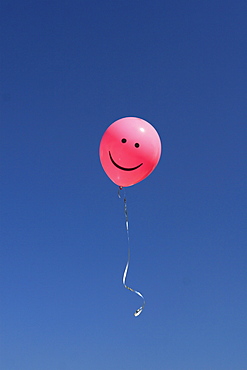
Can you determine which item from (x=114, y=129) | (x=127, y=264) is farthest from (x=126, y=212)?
(x=114, y=129)

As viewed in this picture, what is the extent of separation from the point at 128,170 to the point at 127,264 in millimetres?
2465

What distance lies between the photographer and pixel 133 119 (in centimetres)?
1223

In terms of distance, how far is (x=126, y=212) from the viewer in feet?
40.8

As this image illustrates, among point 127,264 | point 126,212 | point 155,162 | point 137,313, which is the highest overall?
point 155,162

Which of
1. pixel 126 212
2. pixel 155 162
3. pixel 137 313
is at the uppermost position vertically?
→ pixel 155 162

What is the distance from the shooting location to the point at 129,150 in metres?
11.6

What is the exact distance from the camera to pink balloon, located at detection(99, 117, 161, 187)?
11703 millimetres

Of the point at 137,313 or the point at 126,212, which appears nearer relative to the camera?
the point at 137,313

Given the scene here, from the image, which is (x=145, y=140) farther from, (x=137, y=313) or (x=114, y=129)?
(x=137, y=313)

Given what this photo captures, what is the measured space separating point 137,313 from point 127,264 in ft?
4.65

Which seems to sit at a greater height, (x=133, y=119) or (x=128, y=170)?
(x=133, y=119)

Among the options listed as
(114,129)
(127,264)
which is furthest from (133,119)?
(127,264)

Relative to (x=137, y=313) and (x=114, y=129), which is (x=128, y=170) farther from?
(x=137, y=313)

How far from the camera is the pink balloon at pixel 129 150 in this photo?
11703mm
